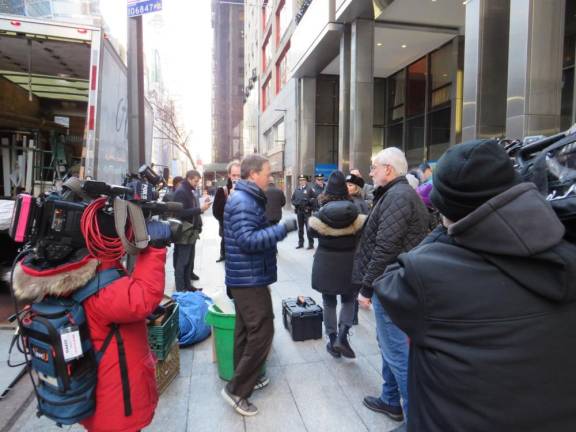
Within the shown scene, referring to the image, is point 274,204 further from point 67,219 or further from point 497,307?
point 497,307

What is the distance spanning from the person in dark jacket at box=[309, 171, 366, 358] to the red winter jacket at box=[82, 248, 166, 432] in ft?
7.04

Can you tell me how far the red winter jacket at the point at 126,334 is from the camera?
1.73 meters

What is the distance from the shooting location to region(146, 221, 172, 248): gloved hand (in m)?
1.89

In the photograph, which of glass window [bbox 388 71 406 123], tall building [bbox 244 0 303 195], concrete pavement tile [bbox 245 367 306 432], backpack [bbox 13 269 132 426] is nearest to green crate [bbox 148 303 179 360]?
concrete pavement tile [bbox 245 367 306 432]

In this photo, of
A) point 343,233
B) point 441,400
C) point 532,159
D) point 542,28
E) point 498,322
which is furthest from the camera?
point 542,28

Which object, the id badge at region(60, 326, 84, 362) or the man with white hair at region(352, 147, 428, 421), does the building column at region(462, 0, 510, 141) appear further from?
the id badge at region(60, 326, 84, 362)

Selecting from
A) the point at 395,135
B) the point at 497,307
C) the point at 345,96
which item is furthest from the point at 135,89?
the point at 395,135

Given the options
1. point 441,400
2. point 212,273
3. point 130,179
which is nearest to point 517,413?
point 441,400

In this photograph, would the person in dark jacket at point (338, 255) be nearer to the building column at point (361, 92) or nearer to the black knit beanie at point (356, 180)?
the black knit beanie at point (356, 180)

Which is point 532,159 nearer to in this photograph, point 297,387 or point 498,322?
point 498,322

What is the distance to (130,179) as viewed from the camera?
4.05 meters

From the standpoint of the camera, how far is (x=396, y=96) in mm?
20594

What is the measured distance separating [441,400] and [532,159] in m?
1.01

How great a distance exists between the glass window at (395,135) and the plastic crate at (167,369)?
18.9 metres
